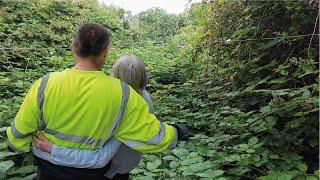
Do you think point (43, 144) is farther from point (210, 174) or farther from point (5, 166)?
point (210, 174)

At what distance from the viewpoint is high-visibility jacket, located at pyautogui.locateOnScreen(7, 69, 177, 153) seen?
202cm

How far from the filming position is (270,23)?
13.0 ft

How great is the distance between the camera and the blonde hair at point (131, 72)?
8.11 ft

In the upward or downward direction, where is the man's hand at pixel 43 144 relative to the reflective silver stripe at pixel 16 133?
downward

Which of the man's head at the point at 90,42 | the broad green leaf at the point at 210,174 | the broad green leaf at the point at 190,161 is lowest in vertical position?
the broad green leaf at the point at 210,174

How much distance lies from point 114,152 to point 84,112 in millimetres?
308

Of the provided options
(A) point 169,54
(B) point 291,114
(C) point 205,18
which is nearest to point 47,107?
(B) point 291,114

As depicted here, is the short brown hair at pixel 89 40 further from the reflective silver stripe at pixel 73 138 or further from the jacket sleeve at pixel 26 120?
the reflective silver stripe at pixel 73 138

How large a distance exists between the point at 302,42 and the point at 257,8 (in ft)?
1.75

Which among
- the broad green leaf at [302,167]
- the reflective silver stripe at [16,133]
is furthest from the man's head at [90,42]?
the broad green leaf at [302,167]

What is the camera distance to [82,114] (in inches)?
79.8

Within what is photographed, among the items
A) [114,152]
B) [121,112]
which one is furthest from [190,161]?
[121,112]

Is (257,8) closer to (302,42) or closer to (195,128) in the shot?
(302,42)

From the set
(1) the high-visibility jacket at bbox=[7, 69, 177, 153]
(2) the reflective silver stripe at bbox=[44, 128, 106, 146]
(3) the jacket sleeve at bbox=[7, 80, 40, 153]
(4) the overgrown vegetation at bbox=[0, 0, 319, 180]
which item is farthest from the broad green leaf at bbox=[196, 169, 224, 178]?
(3) the jacket sleeve at bbox=[7, 80, 40, 153]
